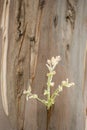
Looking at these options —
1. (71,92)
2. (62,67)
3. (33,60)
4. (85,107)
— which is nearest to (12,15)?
(33,60)

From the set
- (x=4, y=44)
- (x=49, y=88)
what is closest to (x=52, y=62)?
(x=49, y=88)

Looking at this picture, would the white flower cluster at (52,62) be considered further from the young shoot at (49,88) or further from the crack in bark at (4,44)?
the crack in bark at (4,44)

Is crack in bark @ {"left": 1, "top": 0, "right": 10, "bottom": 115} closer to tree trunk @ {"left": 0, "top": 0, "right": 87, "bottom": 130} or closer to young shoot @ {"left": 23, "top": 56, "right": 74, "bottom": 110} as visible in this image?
tree trunk @ {"left": 0, "top": 0, "right": 87, "bottom": 130}

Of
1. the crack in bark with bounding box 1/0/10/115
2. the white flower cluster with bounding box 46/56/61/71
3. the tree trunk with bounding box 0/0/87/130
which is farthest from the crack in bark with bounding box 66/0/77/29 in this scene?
the crack in bark with bounding box 1/0/10/115

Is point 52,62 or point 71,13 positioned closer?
point 52,62

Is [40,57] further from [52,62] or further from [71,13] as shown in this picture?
[71,13]

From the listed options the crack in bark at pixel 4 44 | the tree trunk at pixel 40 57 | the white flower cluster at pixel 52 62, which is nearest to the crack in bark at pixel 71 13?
the tree trunk at pixel 40 57

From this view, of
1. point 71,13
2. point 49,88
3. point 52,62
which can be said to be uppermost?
point 71,13

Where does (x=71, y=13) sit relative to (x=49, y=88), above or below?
above

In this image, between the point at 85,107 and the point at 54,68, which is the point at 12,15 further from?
the point at 85,107
